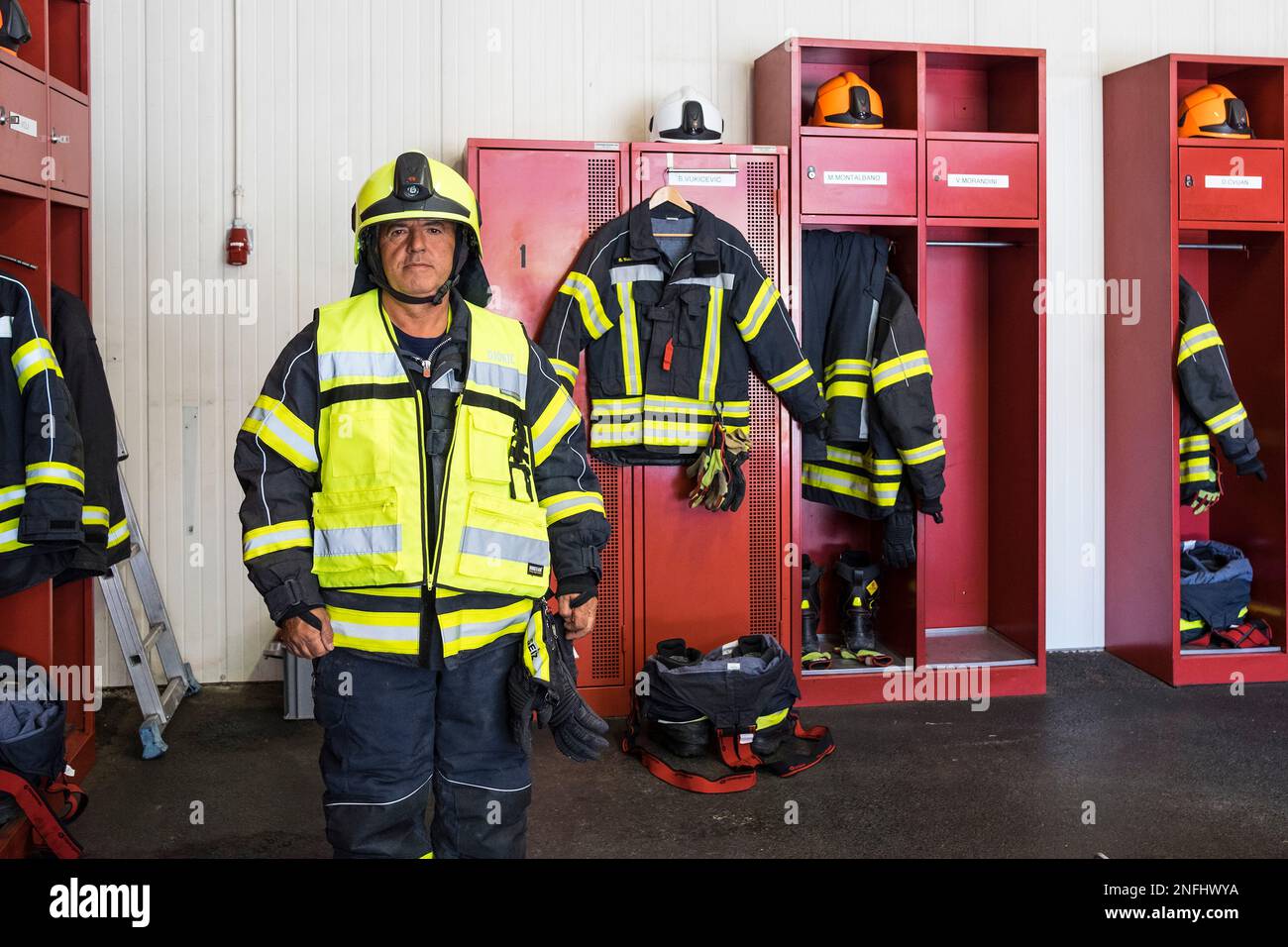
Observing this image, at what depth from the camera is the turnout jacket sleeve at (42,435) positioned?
10.8 ft

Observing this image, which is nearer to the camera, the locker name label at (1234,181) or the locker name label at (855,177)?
the locker name label at (855,177)

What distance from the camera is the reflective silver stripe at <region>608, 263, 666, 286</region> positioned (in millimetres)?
4258

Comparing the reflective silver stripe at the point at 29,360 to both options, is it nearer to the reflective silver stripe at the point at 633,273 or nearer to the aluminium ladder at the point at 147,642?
the aluminium ladder at the point at 147,642

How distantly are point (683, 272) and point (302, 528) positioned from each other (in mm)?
2172

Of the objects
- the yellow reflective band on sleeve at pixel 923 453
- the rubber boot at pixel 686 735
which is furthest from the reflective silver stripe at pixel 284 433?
the yellow reflective band on sleeve at pixel 923 453

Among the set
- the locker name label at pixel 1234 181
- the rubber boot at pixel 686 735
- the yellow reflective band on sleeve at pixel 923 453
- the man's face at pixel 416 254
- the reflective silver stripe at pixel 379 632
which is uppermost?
the locker name label at pixel 1234 181

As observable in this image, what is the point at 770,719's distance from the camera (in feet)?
12.9

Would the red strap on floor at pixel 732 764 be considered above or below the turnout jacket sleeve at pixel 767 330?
below

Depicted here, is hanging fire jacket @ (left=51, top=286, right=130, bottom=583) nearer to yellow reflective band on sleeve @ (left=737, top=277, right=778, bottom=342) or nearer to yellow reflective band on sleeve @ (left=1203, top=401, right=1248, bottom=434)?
yellow reflective band on sleeve @ (left=737, top=277, right=778, bottom=342)

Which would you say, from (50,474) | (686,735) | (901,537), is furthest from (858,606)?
(50,474)

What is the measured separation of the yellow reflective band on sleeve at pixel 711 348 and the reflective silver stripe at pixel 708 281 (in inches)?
0.8

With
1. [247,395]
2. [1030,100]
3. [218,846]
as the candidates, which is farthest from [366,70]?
[218,846]

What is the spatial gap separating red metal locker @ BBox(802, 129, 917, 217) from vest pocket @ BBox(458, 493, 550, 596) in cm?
239

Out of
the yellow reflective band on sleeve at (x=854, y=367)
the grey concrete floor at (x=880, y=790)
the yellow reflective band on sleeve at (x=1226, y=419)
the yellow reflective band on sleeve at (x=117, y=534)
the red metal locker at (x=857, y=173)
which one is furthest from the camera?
the yellow reflective band on sleeve at (x=1226, y=419)
